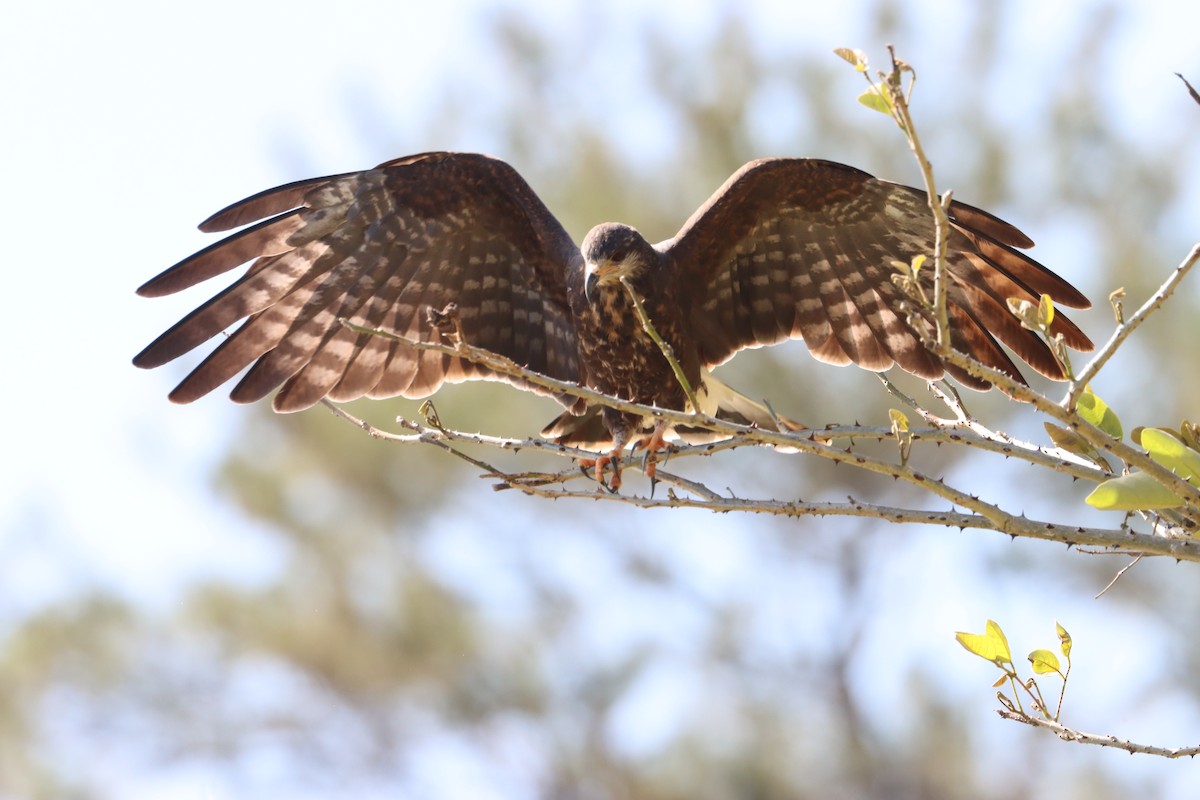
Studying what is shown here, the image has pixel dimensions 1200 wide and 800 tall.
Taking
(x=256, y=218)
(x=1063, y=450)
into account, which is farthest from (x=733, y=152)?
(x=1063, y=450)

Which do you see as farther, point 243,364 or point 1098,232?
point 1098,232

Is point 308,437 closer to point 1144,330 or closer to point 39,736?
point 39,736

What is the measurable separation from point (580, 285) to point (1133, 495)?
109 inches

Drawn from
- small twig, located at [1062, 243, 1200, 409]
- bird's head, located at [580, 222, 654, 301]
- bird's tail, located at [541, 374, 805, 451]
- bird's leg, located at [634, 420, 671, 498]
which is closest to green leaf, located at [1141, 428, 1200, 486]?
small twig, located at [1062, 243, 1200, 409]

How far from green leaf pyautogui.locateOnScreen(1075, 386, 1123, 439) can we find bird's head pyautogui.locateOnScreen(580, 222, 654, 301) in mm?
2139

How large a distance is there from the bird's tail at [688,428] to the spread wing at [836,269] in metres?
0.17

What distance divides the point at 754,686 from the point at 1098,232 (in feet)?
20.2

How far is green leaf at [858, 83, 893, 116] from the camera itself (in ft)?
8.59

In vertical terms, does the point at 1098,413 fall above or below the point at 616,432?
below

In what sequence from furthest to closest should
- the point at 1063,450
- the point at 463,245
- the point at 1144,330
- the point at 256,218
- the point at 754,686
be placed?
the point at 754,686 → the point at 1144,330 → the point at 463,245 → the point at 256,218 → the point at 1063,450

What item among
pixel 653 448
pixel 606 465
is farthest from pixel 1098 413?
pixel 606 465

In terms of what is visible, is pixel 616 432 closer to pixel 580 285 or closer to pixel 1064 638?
pixel 580 285

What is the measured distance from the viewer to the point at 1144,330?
13539mm

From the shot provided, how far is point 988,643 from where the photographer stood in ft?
10.3
